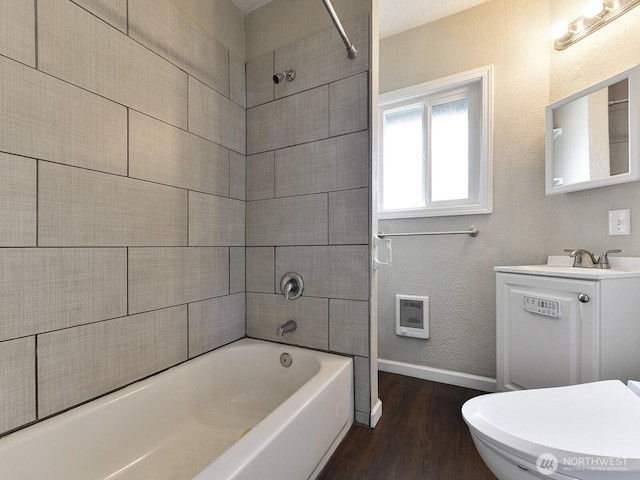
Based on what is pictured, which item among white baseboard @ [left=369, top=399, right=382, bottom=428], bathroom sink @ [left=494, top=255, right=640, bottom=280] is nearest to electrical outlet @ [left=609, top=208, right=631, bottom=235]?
bathroom sink @ [left=494, top=255, right=640, bottom=280]

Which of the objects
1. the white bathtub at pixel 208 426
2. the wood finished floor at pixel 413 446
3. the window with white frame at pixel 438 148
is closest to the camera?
the white bathtub at pixel 208 426

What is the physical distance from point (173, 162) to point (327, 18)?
1.14m

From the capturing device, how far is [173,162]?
134 cm

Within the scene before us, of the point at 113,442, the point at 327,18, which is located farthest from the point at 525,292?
the point at 113,442

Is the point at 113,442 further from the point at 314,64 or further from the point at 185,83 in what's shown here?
the point at 314,64

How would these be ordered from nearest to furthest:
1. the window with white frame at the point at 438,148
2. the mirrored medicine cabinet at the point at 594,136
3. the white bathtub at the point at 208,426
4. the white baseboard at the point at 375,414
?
the white bathtub at the point at 208,426 → the mirrored medicine cabinet at the point at 594,136 → the white baseboard at the point at 375,414 → the window with white frame at the point at 438,148

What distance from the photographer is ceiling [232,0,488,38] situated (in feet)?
5.85

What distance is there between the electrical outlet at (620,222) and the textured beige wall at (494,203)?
29cm

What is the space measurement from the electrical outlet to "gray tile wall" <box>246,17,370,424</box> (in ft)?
4.06

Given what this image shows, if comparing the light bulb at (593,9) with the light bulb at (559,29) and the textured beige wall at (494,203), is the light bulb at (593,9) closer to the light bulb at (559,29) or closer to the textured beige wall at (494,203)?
the light bulb at (559,29)

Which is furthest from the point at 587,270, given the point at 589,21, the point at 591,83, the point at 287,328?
the point at 287,328

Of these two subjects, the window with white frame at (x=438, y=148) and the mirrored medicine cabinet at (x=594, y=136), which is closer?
the mirrored medicine cabinet at (x=594, y=136)

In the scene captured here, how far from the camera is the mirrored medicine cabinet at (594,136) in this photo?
1348 mm

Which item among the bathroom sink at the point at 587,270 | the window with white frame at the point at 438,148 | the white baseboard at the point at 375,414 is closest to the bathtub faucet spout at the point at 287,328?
the white baseboard at the point at 375,414
